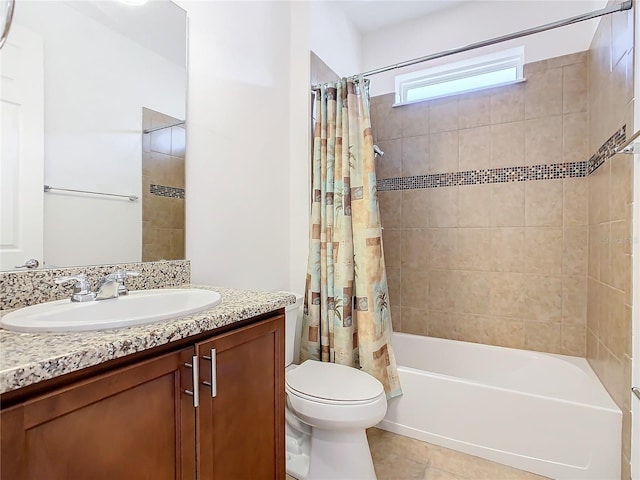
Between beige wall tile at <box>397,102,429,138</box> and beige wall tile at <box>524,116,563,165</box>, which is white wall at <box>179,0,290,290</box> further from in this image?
beige wall tile at <box>524,116,563,165</box>

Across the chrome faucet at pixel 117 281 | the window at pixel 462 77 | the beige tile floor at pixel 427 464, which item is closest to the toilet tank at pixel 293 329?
the beige tile floor at pixel 427 464

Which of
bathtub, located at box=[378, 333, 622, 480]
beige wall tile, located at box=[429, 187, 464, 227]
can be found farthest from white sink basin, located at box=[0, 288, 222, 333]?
beige wall tile, located at box=[429, 187, 464, 227]

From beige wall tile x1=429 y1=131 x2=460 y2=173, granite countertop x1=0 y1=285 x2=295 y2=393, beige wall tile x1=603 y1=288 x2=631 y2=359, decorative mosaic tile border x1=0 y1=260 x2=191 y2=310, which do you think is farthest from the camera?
beige wall tile x1=429 y1=131 x2=460 y2=173

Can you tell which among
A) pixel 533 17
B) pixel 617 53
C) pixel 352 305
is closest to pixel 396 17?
pixel 533 17

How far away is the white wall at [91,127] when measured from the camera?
1.03 m

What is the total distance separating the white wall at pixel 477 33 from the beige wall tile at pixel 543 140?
424 millimetres

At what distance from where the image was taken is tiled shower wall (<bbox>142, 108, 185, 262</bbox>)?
129cm

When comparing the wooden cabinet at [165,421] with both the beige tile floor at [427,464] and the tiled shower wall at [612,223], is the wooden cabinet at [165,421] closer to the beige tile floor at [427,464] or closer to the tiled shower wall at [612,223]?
the beige tile floor at [427,464]

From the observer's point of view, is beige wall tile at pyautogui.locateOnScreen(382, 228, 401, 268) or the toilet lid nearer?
the toilet lid

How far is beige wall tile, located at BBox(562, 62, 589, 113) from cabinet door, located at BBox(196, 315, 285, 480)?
2248 mm

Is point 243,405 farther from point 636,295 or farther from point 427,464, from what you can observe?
point 636,295

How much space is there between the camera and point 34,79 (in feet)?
3.22

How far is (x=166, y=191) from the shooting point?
1.36m

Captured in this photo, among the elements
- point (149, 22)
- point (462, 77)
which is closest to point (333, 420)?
point (149, 22)
